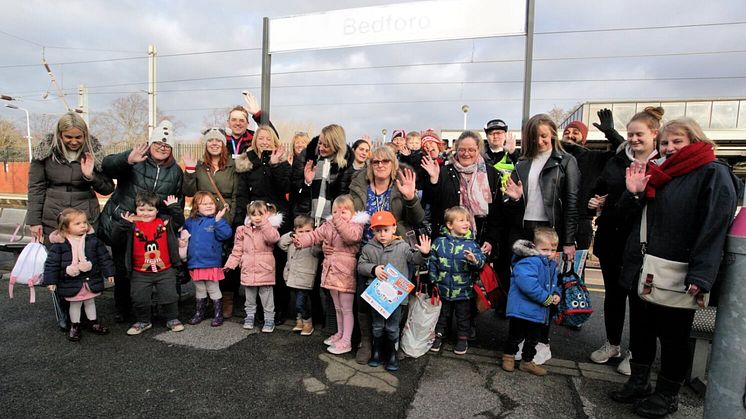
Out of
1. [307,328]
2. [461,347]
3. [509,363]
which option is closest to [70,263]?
[307,328]

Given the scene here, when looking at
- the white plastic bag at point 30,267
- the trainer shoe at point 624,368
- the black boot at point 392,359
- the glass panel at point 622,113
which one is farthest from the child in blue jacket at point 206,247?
the glass panel at point 622,113

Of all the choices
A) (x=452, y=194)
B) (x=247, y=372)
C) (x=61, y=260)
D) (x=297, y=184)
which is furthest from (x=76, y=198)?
(x=452, y=194)

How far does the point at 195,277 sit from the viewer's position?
4309mm

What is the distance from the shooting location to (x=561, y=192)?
371 centimetres

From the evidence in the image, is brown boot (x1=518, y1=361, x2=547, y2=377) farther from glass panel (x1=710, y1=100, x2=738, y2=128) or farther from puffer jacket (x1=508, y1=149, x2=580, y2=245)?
glass panel (x1=710, y1=100, x2=738, y2=128)

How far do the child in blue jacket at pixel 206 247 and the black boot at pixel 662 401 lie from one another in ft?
12.1

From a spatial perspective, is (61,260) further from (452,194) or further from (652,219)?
(652,219)

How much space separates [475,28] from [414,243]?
117 inches

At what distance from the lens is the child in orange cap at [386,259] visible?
346 centimetres

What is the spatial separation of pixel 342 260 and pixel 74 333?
258 cm

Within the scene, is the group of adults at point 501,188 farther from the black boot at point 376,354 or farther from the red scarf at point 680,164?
the black boot at point 376,354

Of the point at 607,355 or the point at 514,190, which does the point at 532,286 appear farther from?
the point at 607,355

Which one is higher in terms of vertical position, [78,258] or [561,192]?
[561,192]

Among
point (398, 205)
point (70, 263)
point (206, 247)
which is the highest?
point (398, 205)
